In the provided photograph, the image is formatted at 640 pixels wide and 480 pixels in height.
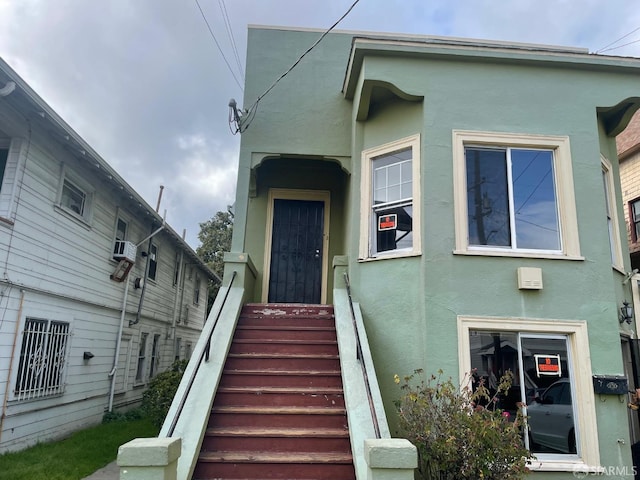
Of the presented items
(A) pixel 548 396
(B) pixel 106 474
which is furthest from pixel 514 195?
(B) pixel 106 474

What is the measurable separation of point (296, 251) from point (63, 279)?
14.6 ft

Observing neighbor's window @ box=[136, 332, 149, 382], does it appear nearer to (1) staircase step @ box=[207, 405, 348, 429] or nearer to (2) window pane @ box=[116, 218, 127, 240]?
(2) window pane @ box=[116, 218, 127, 240]

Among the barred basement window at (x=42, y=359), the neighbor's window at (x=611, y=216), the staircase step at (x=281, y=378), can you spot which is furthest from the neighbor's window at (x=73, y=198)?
the neighbor's window at (x=611, y=216)

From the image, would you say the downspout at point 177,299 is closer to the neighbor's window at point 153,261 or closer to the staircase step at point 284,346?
the neighbor's window at point 153,261

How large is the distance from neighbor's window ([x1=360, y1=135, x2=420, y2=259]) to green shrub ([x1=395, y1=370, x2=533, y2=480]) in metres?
2.14

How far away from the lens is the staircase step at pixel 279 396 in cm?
489

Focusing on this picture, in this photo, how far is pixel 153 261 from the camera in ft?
43.7

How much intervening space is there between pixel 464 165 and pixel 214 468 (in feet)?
15.1

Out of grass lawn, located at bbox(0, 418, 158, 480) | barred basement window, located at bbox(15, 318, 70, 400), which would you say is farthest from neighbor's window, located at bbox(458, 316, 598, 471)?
barred basement window, located at bbox(15, 318, 70, 400)

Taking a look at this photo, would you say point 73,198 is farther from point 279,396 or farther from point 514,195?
point 514,195

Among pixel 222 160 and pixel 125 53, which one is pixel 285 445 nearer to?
pixel 125 53

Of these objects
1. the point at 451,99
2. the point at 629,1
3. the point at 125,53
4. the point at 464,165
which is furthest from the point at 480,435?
the point at 125,53

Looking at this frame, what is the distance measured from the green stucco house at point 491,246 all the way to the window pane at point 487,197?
0.06 feet

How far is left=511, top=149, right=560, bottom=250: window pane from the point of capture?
224 inches
